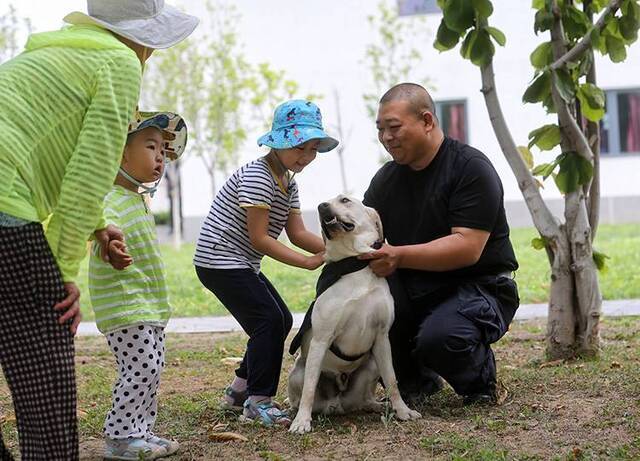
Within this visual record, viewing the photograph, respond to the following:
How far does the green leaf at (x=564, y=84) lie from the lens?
17.8 ft

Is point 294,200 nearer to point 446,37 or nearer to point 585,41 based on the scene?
point 446,37

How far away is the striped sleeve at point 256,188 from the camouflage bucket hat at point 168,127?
1.27 ft

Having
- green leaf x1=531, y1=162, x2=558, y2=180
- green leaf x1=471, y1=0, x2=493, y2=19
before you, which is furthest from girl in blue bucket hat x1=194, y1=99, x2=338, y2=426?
green leaf x1=531, y1=162, x2=558, y2=180

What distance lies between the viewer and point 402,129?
476cm

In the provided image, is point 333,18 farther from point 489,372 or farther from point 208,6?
point 489,372

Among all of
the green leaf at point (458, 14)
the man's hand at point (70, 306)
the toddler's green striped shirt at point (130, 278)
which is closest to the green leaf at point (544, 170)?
the green leaf at point (458, 14)

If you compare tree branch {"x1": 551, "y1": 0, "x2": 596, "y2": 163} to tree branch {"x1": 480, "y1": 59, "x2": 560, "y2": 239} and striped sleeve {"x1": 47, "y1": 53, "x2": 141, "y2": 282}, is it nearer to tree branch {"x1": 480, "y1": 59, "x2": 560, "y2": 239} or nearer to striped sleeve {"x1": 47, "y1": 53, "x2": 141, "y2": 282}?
tree branch {"x1": 480, "y1": 59, "x2": 560, "y2": 239}

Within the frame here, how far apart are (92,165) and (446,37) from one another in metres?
3.15

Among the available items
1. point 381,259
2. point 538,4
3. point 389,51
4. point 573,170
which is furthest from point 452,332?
point 389,51

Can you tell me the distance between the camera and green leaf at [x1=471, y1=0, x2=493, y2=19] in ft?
17.5

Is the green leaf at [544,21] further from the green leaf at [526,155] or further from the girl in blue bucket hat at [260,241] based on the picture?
the girl in blue bucket hat at [260,241]

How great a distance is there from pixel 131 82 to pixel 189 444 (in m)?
1.85

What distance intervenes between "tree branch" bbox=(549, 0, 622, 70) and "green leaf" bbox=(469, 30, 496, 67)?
1.18 ft

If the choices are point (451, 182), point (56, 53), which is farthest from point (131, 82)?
point (451, 182)
